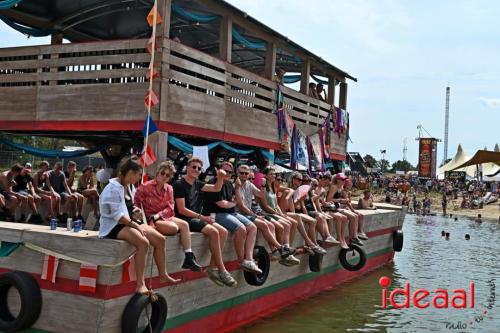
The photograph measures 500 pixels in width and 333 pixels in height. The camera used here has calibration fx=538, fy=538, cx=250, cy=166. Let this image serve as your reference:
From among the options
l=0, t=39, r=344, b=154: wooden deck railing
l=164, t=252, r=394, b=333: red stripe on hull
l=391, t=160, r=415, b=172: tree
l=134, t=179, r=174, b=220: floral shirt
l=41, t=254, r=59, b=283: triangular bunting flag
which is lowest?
l=164, t=252, r=394, b=333: red stripe on hull

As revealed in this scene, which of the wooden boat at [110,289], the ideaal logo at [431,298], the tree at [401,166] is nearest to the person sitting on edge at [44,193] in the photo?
the wooden boat at [110,289]

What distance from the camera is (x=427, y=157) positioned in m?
66.6

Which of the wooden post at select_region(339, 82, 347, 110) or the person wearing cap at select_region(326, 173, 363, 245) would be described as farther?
the wooden post at select_region(339, 82, 347, 110)

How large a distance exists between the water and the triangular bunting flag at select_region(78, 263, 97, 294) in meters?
3.87

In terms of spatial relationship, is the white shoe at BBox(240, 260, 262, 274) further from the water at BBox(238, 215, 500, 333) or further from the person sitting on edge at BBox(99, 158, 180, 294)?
the person sitting on edge at BBox(99, 158, 180, 294)

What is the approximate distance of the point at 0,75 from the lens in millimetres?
13156

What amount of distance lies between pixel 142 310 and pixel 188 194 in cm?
202

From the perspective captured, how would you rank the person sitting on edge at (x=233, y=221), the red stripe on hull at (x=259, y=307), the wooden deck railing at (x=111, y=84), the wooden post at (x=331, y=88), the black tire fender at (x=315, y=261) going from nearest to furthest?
the red stripe on hull at (x=259, y=307) < the person sitting on edge at (x=233, y=221) < the wooden deck railing at (x=111, y=84) < the black tire fender at (x=315, y=261) < the wooden post at (x=331, y=88)

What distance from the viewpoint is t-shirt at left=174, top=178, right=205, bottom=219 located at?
26.1 feet

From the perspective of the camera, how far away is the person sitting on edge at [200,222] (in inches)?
310

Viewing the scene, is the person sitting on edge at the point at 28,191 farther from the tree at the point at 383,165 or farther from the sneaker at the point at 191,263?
the tree at the point at 383,165

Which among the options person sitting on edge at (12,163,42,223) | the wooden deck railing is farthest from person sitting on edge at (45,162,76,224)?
the wooden deck railing

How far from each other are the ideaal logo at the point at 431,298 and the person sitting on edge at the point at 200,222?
18.6 ft

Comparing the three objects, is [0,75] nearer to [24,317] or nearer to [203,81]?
[203,81]
